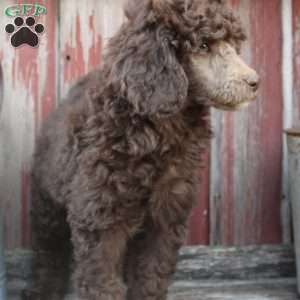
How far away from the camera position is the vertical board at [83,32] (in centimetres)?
352

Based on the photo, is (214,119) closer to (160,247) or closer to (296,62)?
(296,62)

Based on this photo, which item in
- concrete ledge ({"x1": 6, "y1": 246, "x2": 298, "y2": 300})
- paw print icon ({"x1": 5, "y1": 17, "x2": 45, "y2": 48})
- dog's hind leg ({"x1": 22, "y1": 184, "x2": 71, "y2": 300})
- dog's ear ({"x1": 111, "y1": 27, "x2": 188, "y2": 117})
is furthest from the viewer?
concrete ledge ({"x1": 6, "y1": 246, "x2": 298, "y2": 300})

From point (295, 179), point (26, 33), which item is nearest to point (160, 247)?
point (295, 179)

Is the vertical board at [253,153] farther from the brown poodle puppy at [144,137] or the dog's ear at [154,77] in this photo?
the dog's ear at [154,77]

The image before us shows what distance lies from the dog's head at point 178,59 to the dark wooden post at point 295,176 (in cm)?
73

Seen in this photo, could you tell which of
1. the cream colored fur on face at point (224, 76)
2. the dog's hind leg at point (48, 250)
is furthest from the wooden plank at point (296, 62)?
the dog's hind leg at point (48, 250)

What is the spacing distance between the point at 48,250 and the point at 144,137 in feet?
3.25

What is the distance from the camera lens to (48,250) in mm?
3410

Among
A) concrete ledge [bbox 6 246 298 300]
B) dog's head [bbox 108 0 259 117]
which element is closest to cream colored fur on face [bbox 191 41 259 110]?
dog's head [bbox 108 0 259 117]

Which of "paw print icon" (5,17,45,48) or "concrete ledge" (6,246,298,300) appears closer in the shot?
"paw print icon" (5,17,45,48)

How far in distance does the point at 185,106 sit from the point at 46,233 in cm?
102

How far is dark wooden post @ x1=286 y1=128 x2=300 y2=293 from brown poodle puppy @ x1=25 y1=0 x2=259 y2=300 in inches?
24.0

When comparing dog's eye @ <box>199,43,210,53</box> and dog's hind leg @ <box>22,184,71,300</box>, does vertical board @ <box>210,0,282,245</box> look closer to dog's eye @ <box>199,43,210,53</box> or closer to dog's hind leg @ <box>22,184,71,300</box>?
dog's hind leg @ <box>22,184,71,300</box>

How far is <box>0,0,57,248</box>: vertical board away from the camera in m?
3.52
